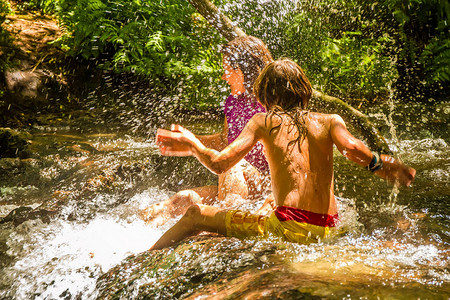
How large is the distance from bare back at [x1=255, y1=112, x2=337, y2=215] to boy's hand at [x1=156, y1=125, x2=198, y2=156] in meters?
0.49

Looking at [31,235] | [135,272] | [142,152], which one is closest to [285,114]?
[135,272]

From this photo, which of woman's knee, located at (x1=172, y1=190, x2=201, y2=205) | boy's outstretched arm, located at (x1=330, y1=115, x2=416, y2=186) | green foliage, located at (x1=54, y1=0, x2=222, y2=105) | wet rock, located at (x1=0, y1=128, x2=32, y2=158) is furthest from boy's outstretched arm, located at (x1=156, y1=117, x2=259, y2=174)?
green foliage, located at (x1=54, y1=0, x2=222, y2=105)

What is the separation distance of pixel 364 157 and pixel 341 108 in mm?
3016

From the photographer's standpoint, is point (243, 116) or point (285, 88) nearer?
point (285, 88)

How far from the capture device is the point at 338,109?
499 centimetres

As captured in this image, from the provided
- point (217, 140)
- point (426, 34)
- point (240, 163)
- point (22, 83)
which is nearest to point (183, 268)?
point (240, 163)

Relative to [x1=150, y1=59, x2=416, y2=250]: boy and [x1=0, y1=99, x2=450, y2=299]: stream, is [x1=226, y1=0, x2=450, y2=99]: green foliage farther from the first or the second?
[x1=150, y1=59, x2=416, y2=250]: boy

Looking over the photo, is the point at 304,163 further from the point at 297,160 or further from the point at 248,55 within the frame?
the point at 248,55

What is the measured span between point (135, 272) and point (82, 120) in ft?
18.6

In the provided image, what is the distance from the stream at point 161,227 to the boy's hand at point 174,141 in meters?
0.69

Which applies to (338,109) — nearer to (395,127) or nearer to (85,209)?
(395,127)

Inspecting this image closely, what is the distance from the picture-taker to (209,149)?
2254 mm

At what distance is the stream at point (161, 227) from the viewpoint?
5.53 feet

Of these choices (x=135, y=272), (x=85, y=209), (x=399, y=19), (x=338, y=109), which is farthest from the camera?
(x=399, y=19)
